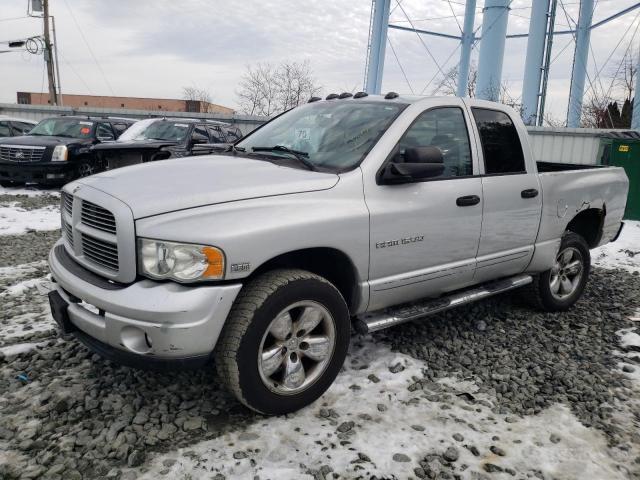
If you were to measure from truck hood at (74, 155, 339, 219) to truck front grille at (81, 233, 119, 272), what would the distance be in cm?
26

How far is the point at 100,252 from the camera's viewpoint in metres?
2.81

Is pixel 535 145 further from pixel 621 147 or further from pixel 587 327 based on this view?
pixel 587 327

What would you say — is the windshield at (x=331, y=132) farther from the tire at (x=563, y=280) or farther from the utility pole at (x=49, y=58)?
the utility pole at (x=49, y=58)

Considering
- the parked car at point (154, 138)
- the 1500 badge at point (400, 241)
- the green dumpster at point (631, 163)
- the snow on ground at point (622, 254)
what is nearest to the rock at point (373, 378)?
the 1500 badge at point (400, 241)

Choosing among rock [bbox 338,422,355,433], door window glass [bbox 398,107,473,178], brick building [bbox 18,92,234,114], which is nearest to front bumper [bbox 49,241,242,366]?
rock [bbox 338,422,355,433]

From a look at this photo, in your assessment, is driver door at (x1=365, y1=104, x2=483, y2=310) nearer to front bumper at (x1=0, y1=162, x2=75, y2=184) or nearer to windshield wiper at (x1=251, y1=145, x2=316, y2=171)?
windshield wiper at (x1=251, y1=145, x2=316, y2=171)

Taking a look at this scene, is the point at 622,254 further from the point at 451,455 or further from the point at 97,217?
the point at 97,217

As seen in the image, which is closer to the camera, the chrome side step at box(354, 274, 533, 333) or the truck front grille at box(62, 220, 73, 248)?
the truck front grille at box(62, 220, 73, 248)

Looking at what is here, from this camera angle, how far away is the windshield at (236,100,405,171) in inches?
133

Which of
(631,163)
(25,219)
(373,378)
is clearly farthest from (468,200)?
(631,163)

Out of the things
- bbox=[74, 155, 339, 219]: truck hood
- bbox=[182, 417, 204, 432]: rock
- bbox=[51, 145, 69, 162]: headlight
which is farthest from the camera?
bbox=[51, 145, 69, 162]: headlight

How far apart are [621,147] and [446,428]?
9393 mm

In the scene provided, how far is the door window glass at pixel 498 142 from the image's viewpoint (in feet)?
13.3

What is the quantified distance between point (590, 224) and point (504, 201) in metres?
1.81
